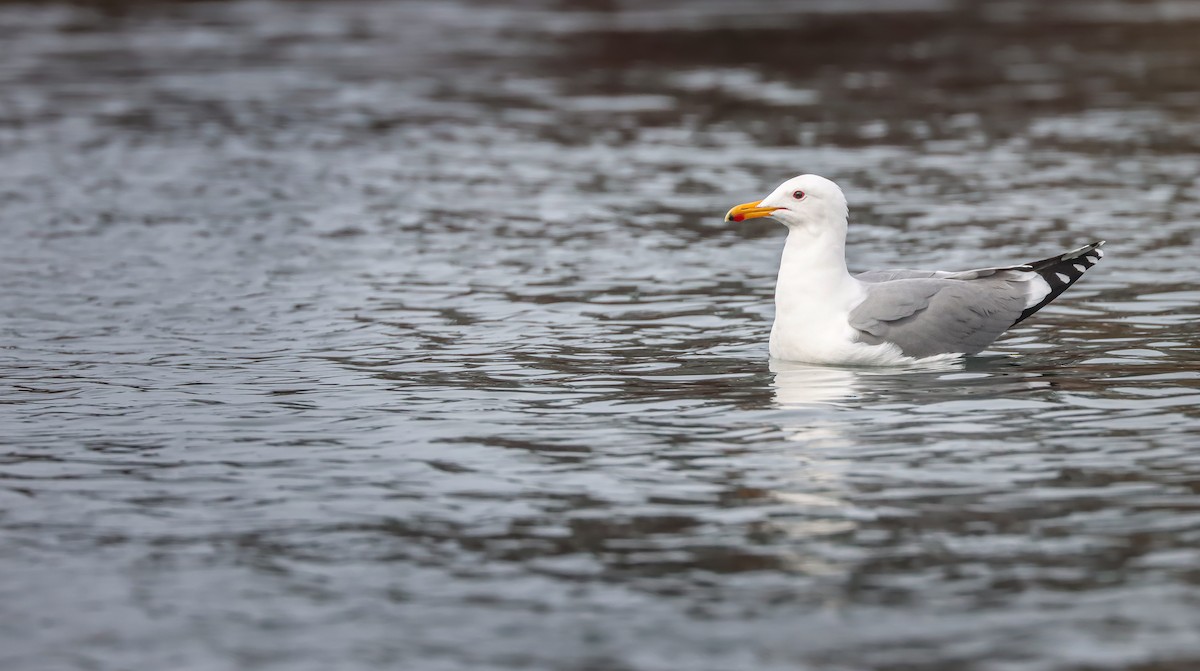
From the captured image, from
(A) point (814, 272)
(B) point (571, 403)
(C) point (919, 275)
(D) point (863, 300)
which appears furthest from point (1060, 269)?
(B) point (571, 403)

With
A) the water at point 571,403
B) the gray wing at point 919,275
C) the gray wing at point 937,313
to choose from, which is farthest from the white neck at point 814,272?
the water at point 571,403

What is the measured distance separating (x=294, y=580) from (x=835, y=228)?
5.18m

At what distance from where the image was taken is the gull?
11273 millimetres

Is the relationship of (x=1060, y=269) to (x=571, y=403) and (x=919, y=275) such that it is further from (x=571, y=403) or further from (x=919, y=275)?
(x=571, y=403)

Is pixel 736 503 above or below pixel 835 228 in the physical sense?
below

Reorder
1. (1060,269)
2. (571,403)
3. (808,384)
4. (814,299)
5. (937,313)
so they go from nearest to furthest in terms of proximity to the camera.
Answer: (571,403) < (808,384) < (814,299) < (937,313) < (1060,269)

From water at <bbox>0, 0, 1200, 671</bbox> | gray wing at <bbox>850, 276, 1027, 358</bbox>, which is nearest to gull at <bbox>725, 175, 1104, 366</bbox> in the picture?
gray wing at <bbox>850, 276, 1027, 358</bbox>

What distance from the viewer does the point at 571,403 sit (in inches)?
423

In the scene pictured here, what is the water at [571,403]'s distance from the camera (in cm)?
713

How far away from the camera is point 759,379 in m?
11.3

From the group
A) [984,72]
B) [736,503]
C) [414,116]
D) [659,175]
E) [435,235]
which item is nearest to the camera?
[736,503]

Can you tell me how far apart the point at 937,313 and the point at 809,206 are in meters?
1.12

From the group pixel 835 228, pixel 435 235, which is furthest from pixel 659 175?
pixel 835 228

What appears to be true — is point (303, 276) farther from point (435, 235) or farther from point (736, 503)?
point (736, 503)
